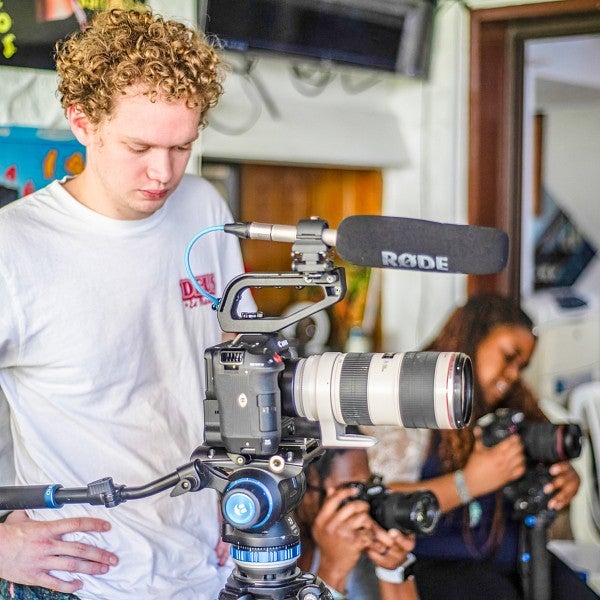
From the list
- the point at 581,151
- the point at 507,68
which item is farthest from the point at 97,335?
the point at 581,151

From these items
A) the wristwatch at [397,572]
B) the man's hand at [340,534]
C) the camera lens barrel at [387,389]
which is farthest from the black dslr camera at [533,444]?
the camera lens barrel at [387,389]

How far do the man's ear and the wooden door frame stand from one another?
1.75 meters

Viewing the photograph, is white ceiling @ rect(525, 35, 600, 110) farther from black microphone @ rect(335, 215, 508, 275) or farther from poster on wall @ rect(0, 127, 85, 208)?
black microphone @ rect(335, 215, 508, 275)

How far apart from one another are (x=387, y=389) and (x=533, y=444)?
3.69ft

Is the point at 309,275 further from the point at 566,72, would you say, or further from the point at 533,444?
the point at 566,72

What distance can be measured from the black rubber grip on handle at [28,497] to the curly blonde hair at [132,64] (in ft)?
1.63

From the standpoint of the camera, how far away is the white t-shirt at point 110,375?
1.40 meters

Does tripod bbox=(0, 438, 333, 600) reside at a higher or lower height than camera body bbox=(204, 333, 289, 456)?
lower

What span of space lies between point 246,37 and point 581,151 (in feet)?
7.56

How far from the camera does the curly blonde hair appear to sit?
53.2 inches

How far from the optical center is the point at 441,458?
2.35 metres

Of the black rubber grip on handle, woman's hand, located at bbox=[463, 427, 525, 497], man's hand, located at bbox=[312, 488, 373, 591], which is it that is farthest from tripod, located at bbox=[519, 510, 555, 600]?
the black rubber grip on handle

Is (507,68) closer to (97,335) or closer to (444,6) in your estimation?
(444,6)

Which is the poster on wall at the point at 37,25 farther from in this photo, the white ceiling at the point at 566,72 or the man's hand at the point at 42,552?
the white ceiling at the point at 566,72
